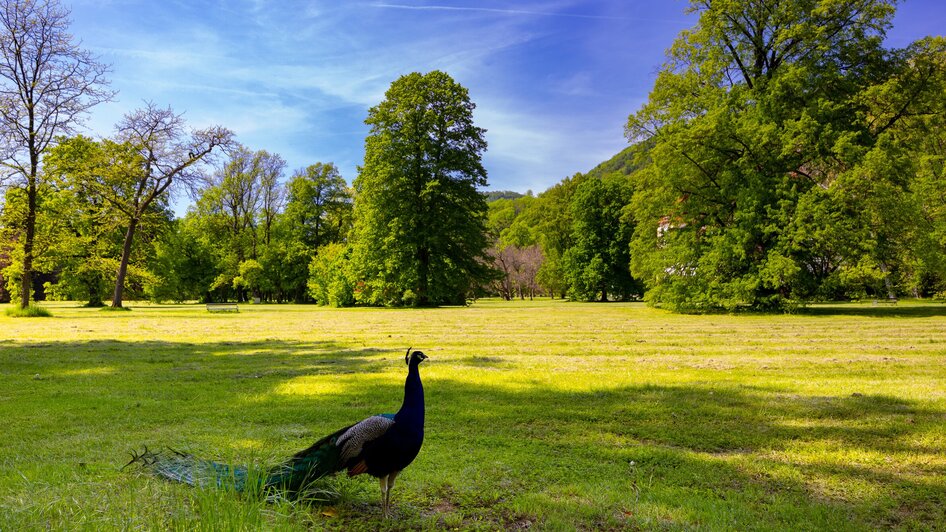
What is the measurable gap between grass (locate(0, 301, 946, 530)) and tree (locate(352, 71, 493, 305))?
69.7 ft

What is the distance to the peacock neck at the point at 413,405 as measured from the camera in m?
3.43

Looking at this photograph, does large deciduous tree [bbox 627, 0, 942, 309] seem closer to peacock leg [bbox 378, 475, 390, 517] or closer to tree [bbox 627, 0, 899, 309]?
tree [bbox 627, 0, 899, 309]

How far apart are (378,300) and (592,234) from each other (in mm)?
26391

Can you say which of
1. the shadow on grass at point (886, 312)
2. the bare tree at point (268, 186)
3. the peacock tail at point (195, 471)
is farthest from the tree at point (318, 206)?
the peacock tail at point (195, 471)

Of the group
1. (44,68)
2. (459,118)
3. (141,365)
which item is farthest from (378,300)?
(141,365)

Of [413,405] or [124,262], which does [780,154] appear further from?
[124,262]

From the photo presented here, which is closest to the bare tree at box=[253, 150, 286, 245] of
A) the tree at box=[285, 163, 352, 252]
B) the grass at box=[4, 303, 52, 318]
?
the tree at box=[285, 163, 352, 252]

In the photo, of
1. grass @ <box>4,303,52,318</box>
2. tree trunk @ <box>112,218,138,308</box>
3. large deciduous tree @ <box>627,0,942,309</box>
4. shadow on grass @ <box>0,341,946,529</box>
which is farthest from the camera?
tree trunk @ <box>112,218,138,308</box>

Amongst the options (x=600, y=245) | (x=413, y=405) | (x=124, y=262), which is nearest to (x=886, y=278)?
(x=600, y=245)

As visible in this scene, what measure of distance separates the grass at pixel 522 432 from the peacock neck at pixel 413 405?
0.81 m

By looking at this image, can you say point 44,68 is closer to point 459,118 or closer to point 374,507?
point 459,118

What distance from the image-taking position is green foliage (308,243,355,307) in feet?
126

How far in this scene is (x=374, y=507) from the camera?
A: 3.87 meters

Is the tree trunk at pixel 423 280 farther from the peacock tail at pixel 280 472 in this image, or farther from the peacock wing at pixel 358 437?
the peacock wing at pixel 358 437
